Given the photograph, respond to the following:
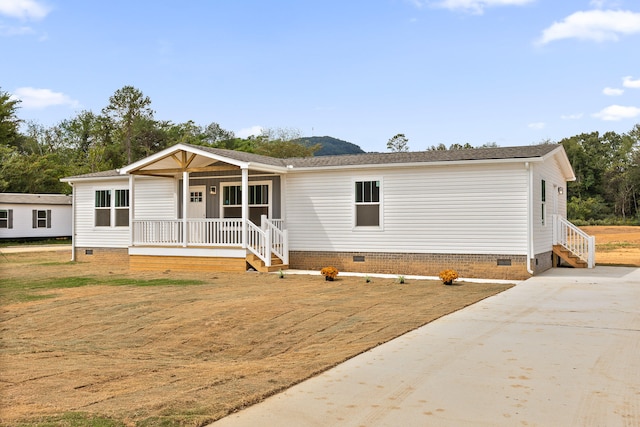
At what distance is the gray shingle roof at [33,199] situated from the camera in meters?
35.1

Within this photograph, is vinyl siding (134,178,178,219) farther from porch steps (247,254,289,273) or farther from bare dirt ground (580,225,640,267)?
bare dirt ground (580,225,640,267)

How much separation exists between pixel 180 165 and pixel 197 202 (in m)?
1.89

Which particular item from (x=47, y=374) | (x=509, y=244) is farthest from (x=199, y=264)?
(x=47, y=374)

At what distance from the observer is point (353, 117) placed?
5453 cm

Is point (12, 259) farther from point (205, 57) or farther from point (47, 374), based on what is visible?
point (47, 374)

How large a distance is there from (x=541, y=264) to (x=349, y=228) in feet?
18.0

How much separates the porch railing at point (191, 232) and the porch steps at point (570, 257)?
9.63m

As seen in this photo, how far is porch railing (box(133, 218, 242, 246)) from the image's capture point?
57.9 ft

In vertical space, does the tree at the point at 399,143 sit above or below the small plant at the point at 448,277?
above

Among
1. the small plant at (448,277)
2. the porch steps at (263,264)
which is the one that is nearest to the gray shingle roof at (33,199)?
the porch steps at (263,264)

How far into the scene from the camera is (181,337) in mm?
8219

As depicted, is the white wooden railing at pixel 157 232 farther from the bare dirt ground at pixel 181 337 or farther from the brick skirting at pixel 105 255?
the bare dirt ground at pixel 181 337

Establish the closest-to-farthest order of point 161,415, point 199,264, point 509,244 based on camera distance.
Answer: point 161,415
point 509,244
point 199,264

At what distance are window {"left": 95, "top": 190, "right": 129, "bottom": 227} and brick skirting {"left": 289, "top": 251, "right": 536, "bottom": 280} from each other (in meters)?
7.30
